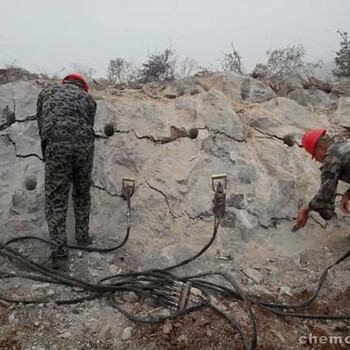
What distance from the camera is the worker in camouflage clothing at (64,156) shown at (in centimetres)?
307

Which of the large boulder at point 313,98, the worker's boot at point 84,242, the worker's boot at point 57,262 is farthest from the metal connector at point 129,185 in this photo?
the large boulder at point 313,98

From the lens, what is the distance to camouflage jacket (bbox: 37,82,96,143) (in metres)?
3.14

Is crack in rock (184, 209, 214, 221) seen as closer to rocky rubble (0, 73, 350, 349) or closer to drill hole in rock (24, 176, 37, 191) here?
rocky rubble (0, 73, 350, 349)

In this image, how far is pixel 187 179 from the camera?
376 cm

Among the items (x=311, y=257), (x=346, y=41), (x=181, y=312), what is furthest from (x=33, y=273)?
(x=346, y=41)

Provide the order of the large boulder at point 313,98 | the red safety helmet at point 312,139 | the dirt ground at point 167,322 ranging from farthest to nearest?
1. the large boulder at point 313,98
2. the red safety helmet at point 312,139
3. the dirt ground at point 167,322

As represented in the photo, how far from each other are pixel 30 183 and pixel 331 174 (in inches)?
106

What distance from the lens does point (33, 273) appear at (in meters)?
2.94

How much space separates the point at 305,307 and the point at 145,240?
1385mm

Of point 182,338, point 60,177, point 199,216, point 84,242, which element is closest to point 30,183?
point 60,177

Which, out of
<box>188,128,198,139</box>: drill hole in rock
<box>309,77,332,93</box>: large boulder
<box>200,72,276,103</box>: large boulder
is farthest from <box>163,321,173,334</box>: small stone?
<box>309,77,332,93</box>: large boulder

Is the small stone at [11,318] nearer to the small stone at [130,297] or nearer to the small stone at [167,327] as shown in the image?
the small stone at [130,297]

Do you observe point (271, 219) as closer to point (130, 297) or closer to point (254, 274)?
point (254, 274)

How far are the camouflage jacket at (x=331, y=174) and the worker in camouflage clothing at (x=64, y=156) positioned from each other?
192 centimetres
